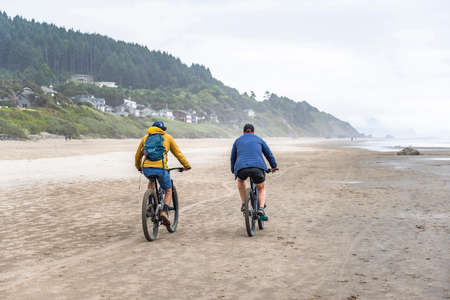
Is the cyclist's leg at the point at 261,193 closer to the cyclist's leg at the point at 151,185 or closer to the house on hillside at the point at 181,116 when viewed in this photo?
the cyclist's leg at the point at 151,185

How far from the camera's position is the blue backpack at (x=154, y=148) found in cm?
691

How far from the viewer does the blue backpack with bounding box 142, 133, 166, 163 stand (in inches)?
272

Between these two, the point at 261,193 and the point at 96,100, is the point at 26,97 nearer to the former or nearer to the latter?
the point at 96,100

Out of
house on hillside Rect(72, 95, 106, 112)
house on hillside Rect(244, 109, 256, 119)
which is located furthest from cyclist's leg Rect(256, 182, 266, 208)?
house on hillside Rect(244, 109, 256, 119)

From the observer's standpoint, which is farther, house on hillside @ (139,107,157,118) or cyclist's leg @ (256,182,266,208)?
house on hillside @ (139,107,157,118)

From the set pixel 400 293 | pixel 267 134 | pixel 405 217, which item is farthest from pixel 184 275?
pixel 267 134

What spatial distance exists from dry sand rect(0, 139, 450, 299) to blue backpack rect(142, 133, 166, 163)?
1513mm

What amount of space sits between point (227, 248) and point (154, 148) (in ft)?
7.05

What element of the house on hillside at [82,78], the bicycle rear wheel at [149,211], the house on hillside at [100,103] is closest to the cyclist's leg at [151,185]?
the bicycle rear wheel at [149,211]

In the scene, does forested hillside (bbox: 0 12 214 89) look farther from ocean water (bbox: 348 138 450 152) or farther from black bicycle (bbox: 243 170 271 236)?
black bicycle (bbox: 243 170 271 236)

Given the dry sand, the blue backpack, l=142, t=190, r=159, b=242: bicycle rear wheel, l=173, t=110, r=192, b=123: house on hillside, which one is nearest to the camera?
the dry sand

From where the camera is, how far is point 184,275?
503 centimetres

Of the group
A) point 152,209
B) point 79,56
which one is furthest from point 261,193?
point 79,56

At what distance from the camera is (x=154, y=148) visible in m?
6.92
